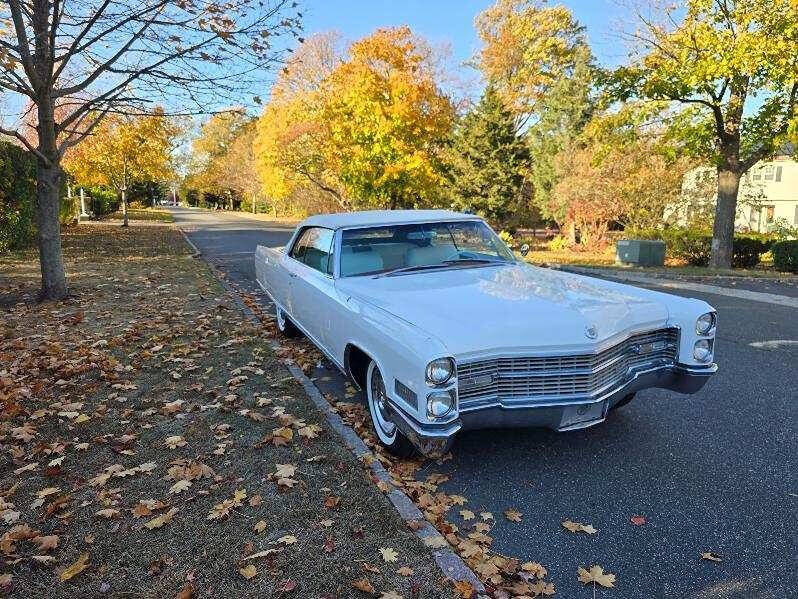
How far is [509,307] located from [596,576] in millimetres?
1552

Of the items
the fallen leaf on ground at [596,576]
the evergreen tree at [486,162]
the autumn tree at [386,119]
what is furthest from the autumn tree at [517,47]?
the fallen leaf on ground at [596,576]

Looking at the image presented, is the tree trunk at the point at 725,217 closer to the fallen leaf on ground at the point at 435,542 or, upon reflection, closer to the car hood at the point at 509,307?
the car hood at the point at 509,307

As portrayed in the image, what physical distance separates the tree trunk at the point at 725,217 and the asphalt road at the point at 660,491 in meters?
12.1

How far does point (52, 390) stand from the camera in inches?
203

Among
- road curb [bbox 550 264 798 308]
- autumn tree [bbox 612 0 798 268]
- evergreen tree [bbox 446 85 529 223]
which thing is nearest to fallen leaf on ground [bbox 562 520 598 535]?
road curb [bbox 550 264 798 308]

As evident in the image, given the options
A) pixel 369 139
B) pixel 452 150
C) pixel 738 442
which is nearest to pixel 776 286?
pixel 738 442

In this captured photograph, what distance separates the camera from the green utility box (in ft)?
53.3

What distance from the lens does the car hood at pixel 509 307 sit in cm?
314

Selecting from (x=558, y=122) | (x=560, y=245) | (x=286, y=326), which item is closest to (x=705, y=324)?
(x=286, y=326)

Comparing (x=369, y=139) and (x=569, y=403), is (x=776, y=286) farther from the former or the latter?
(x=369, y=139)

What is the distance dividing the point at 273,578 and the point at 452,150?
2808 centimetres

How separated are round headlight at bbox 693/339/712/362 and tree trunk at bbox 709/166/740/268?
13.9 m

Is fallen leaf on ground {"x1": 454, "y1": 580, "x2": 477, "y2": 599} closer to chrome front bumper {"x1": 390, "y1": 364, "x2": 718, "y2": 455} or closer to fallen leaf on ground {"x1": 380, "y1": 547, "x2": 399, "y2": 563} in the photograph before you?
fallen leaf on ground {"x1": 380, "y1": 547, "x2": 399, "y2": 563}

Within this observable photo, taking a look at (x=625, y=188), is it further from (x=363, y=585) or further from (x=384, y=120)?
(x=363, y=585)
